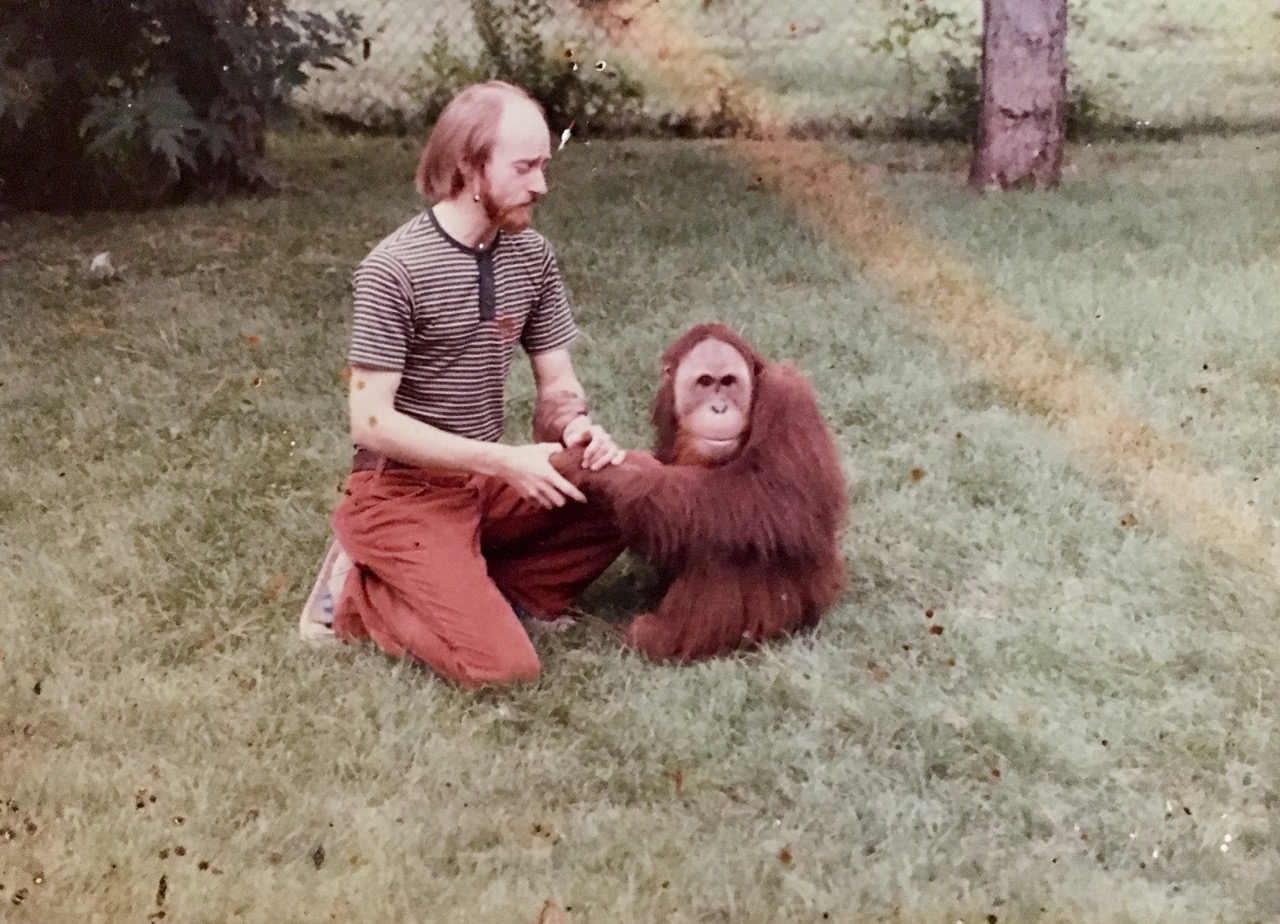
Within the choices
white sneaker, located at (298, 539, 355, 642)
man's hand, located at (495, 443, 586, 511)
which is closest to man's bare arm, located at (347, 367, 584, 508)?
man's hand, located at (495, 443, 586, 511)

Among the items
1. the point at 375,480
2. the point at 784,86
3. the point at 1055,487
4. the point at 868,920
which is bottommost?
the point at 868,920

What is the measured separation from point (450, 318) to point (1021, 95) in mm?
2509

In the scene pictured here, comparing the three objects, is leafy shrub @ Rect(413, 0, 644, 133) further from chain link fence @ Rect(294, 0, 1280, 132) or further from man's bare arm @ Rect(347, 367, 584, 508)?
man's bare arm @ Rect(347, 367, 584, 508)

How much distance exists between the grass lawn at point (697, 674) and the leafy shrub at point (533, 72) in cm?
148

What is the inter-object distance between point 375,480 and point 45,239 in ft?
7.68

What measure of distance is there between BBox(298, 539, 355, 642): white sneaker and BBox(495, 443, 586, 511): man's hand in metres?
0.30

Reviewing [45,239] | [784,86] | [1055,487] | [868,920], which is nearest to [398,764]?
[868,920]

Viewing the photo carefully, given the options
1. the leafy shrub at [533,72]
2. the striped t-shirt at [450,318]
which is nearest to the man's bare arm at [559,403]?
the striped t-shirt at [450,318]

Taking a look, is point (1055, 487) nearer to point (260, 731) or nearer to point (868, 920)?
point (868, 920)

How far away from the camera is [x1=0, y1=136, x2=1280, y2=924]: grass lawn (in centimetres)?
120

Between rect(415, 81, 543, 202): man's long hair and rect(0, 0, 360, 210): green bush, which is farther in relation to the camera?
rect(0, 0, 360, 210): green bush

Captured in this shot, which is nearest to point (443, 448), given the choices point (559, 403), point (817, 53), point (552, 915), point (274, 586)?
point (559, 403)

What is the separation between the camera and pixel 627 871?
1199mm

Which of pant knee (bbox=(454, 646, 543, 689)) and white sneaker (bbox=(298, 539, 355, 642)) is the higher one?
white sneaker (bbox=(298, 539, 355, 642))
